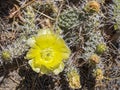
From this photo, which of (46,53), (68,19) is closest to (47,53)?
(46,53)

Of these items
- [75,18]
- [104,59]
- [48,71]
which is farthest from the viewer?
[104,59]

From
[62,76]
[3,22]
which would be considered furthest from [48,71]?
[3,22]

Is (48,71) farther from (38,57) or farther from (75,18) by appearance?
(75,18)

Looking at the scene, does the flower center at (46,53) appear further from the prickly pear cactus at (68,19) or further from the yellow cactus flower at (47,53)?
the prickly pear cactus at (68,19)

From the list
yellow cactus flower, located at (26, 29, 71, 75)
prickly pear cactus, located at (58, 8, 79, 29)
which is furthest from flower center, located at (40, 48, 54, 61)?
prickly pear cactus, located at (58, 8, 79, 29)

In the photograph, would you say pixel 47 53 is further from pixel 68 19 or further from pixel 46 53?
pixel 68 19

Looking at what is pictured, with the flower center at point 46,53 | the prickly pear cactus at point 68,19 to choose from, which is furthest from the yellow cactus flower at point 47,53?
the prickly pear cactus at point 68,19
